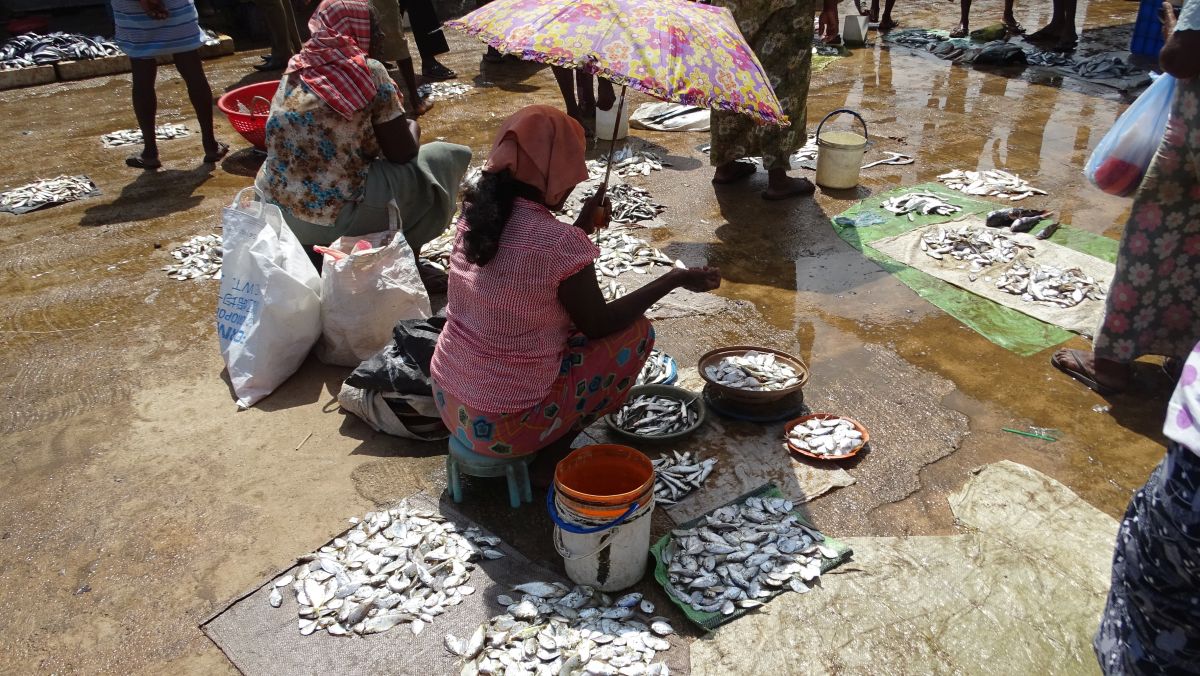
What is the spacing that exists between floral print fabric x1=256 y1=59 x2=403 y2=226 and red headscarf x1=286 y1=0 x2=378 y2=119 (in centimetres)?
4

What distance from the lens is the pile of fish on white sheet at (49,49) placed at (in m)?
9.16

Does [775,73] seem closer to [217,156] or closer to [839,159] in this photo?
[839,159]

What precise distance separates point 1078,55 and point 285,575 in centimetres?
941

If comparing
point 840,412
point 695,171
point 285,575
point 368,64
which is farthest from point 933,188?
point 285,575

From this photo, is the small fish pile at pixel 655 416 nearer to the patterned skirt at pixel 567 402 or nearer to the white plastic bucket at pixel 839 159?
the patterned skirt at pixel 567 402

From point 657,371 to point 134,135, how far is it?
19.8ft

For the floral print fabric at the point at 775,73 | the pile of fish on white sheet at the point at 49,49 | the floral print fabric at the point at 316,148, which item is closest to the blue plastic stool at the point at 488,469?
the floral print fabric at the point at 316,148

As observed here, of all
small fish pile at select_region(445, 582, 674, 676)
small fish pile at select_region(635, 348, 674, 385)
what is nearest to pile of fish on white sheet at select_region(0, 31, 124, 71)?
small fish pile at select_region(635, 348, 674, 385)

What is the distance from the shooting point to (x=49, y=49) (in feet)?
30.6

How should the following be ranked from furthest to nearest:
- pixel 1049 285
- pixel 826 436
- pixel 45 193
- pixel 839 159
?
pixel 45 193 → pixel 839 159 → pixel 1049 285 → pixel 826 436

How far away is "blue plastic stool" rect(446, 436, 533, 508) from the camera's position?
2.83m

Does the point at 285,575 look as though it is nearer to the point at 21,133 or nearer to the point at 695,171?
the point at 695,171

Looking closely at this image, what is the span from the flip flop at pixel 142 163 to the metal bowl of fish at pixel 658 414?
16.3ft

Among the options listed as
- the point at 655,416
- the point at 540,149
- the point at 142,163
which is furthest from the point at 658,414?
the point at 142,163
